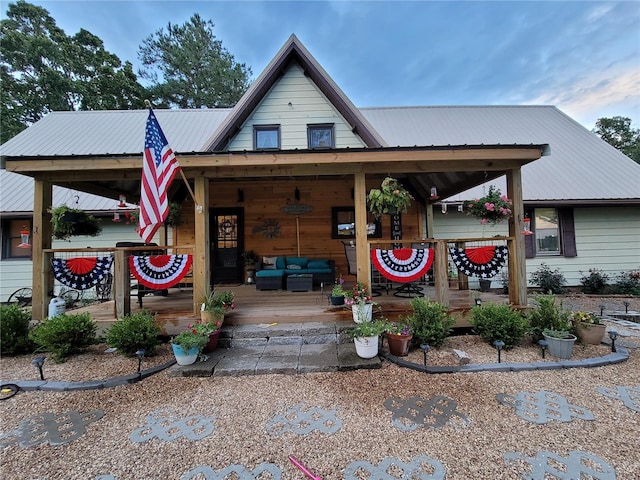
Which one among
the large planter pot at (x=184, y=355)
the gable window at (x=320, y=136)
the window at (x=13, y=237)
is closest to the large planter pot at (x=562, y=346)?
the large planter pot at (x=184, y=355)

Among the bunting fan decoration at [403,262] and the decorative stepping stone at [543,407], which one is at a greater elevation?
the bunting fan decoration at [403,262]

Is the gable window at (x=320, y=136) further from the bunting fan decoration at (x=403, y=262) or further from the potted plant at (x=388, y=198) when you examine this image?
the bunting fan decoration at (x=403, y=262)

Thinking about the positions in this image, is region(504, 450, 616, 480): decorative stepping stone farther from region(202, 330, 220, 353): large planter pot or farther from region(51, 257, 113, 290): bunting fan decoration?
region(51, 257, 113, 290): bunting fan decoration

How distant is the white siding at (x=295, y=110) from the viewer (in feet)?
24.9

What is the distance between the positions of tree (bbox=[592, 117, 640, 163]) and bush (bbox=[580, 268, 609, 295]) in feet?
59.3

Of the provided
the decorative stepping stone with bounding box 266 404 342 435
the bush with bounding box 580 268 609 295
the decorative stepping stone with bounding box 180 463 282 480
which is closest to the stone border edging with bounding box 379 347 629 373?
the decorative stepping stone with bounding box 266 404 342 435

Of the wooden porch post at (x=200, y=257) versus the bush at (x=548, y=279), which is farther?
the bush at (x=548, y=279)

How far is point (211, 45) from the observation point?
63.4ft

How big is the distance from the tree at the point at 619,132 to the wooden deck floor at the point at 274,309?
79.2 ft

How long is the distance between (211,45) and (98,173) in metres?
19.0

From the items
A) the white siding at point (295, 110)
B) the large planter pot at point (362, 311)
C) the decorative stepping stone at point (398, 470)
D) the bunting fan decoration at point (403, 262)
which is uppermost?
the white siding at point (295, 110)

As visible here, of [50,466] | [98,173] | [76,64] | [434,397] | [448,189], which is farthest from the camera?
[76,64]

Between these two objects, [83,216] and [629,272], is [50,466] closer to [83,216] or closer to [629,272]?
[83,216]

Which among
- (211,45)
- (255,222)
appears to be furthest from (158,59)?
(255,222)
